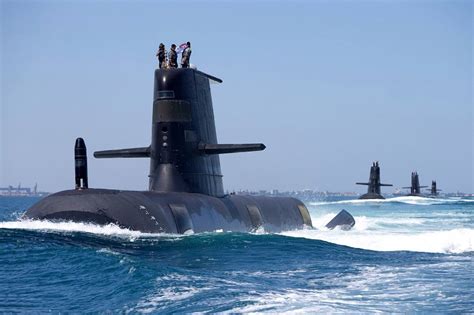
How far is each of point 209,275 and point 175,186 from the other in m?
9.64

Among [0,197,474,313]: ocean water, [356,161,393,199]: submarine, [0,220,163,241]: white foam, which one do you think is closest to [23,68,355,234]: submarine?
[0,220,163,241]: white foam

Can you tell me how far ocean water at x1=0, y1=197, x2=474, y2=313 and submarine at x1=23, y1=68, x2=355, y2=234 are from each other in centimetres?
51

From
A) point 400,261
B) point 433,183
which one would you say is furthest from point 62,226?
point 433,183

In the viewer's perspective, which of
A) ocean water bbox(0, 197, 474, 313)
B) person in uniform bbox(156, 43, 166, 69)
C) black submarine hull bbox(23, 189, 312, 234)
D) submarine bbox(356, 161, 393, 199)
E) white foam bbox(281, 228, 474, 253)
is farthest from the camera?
submarine bbox(356, 161, 393, 199)

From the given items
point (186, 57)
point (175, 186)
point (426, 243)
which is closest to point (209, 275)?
point (175, 186)

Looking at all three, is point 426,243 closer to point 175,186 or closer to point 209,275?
point 175,186

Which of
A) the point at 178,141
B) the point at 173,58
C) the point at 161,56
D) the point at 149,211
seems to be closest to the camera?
the point at 149,211

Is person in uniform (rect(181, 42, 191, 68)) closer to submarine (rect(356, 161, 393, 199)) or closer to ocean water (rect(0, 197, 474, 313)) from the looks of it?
ocean water (rect(0, 197, 474, 313))

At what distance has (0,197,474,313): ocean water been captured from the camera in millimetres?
10453

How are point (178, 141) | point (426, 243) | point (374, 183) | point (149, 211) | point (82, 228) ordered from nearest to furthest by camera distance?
point (82, 228), point (149, 211), point (426, 243), point (178, 141), point (374, 183)

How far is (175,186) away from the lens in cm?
2216

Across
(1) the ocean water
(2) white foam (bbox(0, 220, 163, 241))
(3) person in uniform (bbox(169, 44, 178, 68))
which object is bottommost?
(1) the ocean water

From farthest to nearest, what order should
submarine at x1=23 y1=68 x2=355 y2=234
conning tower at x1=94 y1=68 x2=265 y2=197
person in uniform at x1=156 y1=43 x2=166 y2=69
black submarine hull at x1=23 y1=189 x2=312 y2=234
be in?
1. person in uniform at x1=156 y1=43 x2=166 y2=69
2. conning tower at x1=94 y1=68 x2=265 y2=197
3. submarine at x1=23 y1=68 x2=355 y2=234
4. black submarine hull at x1=23 y1=189 x2=312 y2=234

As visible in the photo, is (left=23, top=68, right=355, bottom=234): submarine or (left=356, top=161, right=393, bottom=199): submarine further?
(left=356, top=161, right=393, bottom=199): submarine
